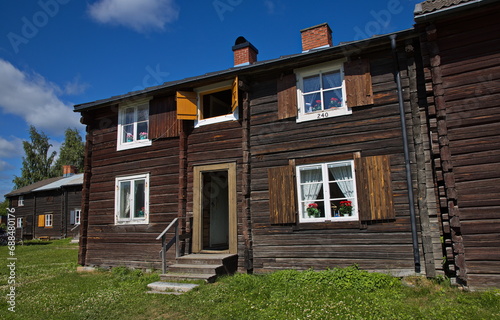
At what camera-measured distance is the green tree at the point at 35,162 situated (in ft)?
152

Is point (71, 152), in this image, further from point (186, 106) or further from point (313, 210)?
point (313, 210)

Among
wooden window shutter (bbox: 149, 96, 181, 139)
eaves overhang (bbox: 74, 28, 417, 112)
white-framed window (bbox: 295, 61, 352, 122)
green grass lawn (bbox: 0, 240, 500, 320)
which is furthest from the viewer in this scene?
wooden window shutter (bbox: 149, 96, 181, 139)

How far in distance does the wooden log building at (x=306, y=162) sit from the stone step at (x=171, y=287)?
74.7 inches

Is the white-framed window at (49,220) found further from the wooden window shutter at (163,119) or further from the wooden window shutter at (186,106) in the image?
the wooden window shutter at (186,106)

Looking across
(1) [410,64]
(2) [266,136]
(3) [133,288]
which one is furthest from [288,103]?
(3) [133,288]

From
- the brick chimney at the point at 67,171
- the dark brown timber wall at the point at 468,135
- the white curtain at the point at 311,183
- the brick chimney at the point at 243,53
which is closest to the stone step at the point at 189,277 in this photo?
the white curtain at the point at 311,183

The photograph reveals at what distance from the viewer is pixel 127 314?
23.1ft

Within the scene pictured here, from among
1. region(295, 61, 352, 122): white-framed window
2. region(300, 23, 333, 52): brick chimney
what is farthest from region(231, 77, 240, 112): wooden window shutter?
region(300, 23, 333, 52): brick chimney

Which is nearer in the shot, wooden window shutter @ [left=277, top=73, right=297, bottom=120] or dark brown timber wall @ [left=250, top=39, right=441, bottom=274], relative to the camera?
dark brown timber wall @ [left=250, top=39, right=441, bottom=274]

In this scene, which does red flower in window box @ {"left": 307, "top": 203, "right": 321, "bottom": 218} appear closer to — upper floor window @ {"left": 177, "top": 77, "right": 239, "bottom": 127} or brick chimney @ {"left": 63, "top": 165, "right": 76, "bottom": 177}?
upper floor window @ {"left": 177, "top": 77, "right": 239, "bottom": 127}

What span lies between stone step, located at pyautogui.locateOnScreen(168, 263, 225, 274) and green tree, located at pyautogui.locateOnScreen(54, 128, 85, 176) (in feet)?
135

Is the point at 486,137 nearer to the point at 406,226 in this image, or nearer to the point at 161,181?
the point at 406,226

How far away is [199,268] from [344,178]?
14.0ft

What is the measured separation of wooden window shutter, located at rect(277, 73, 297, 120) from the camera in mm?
9602
